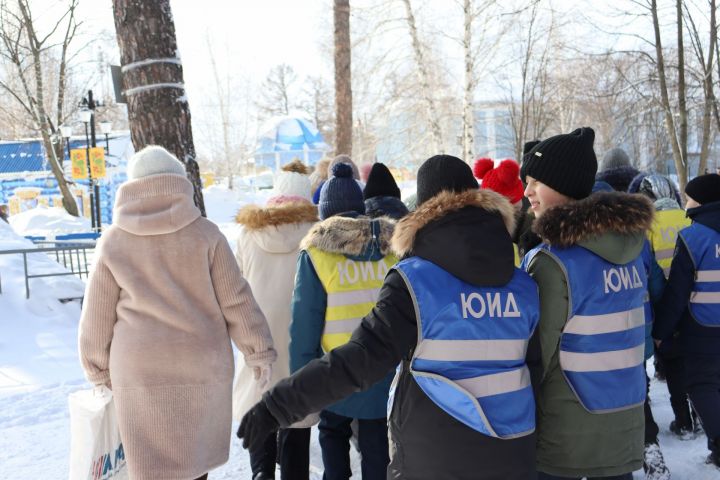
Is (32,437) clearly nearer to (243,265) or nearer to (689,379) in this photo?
(243,265)

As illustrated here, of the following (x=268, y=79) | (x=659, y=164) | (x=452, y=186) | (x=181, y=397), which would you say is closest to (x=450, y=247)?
(x=452, y=186)

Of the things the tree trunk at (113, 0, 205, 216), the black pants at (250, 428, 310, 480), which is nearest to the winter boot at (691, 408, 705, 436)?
the black pants at (250, 428, 310, 480)

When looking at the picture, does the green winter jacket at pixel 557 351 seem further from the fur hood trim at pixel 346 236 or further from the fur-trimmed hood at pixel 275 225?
the fur-trimmed hood at pixel 275 225

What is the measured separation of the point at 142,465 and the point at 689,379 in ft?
9.94

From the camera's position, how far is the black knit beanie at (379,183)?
398 centimetres

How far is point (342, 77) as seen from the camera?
10305mm

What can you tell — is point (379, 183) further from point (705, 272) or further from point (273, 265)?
point (705, 272)

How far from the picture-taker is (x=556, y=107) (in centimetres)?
2602

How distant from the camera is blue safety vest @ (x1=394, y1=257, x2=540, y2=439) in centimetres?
193

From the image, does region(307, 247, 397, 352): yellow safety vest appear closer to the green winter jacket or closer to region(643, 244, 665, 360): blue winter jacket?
the green winter jacket

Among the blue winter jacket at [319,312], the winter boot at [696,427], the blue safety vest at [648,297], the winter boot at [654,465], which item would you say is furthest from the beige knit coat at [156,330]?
the winter boot at [696,427]

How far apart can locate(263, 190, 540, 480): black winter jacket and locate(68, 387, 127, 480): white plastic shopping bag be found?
1.17 metres

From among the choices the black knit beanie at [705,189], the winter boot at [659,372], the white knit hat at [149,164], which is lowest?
the winter boot at [659,372]

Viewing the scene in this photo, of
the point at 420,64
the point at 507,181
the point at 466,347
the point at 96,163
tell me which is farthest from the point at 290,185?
the point at 96,163
